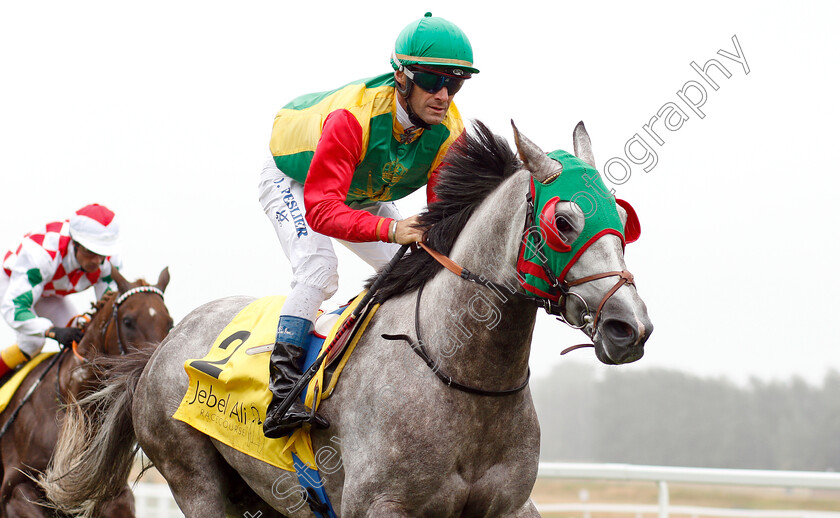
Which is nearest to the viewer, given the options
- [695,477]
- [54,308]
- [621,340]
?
[621,340]

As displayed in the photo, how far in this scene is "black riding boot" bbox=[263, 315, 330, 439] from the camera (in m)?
3.26

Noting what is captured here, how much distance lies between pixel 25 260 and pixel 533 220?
16.3 ft

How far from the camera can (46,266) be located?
642 cm

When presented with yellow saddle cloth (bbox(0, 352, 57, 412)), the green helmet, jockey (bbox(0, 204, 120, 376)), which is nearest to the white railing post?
the green helmet

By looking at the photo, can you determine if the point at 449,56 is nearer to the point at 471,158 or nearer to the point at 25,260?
the point at 471,158

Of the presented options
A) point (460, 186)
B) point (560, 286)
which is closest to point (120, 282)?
point (460, 186)

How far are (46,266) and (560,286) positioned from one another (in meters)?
5.06

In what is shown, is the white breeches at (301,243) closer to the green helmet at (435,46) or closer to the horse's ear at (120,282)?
the green helmet at (435,46)

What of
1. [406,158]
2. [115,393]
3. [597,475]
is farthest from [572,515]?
[406,158]

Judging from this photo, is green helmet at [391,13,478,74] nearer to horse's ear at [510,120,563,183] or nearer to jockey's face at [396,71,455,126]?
jockey's face at [396,71,455,126]

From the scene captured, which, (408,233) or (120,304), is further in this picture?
(120,304)

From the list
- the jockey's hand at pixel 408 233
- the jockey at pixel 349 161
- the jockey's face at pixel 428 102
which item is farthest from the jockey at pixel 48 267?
the jockey's hand at pixel 408 233

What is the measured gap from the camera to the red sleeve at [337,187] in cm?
305

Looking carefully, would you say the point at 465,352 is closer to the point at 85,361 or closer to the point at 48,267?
the point at 85,361
